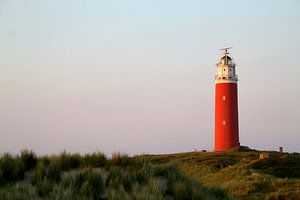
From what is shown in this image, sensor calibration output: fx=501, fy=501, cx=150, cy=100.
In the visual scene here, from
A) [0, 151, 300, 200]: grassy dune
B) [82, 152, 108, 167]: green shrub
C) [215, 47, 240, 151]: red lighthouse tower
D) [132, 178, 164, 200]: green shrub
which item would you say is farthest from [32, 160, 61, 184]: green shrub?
[215, 47, 240, 151]: red lighthouse tower

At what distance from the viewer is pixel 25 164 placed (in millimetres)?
10000

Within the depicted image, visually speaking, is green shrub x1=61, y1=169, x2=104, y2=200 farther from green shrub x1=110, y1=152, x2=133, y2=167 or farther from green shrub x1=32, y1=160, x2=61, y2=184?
green shrub x1=110, y1=152, x2=133, y2=167

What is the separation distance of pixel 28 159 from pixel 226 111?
46.6 m

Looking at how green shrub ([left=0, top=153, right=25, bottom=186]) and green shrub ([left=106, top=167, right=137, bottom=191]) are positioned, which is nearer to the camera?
green shrub ([left=106, top=167, right=137, bottom=191])

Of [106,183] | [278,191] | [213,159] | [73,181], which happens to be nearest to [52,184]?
[73,181]

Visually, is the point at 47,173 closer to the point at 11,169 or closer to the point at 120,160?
the point at 11,169

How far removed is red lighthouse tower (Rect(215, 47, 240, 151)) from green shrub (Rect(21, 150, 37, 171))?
1813 inches

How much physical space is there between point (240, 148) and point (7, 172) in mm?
43654

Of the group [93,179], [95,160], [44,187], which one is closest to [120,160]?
[95,160]

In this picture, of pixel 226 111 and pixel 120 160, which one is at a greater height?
pixel 226 111

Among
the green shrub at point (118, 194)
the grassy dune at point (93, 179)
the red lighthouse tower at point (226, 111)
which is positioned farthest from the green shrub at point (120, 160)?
the red lighthouse tower at point (226, 111)

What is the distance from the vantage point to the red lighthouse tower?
2173 inches

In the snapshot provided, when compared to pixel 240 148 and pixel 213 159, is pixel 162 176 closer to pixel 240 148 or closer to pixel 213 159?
pixel 213 159

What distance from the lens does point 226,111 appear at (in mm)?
55438
